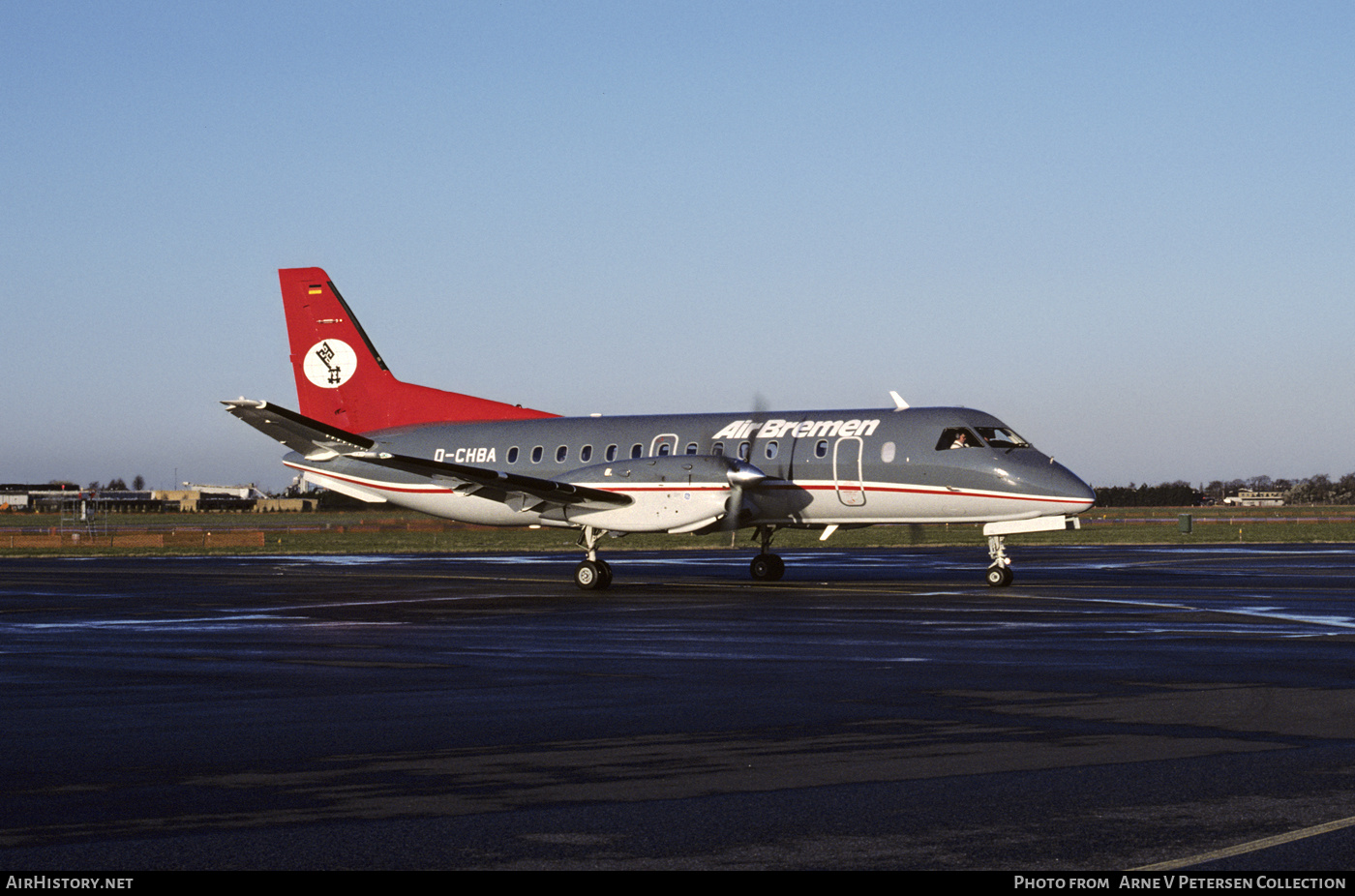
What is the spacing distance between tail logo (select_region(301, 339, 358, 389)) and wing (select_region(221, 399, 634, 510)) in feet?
14.9

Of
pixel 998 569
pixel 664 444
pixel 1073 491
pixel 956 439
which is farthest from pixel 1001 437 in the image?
pixel 664 444

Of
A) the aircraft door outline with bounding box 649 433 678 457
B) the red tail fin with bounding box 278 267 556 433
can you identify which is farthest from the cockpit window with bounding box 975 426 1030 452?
the red tail fin with bounding box 278 267 556 433

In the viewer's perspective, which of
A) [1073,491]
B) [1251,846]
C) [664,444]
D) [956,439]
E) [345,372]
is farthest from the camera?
[345,372]

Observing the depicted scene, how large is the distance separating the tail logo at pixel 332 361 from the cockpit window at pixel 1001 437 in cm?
1680

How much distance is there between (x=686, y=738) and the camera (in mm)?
9820

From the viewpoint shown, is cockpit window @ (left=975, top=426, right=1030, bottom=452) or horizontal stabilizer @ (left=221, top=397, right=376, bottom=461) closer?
cockpit window @ (left=975, top=426, right=1030, bottom=452)

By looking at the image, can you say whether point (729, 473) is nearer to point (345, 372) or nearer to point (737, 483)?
point (737, 483)

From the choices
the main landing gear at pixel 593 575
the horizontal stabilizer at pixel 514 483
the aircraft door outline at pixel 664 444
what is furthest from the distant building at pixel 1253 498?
the main landing gear at pixel 593 575

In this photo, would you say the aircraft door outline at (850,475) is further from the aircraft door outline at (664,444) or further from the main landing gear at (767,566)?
the aircraft door outline at (664,444)

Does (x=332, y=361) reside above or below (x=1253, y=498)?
above

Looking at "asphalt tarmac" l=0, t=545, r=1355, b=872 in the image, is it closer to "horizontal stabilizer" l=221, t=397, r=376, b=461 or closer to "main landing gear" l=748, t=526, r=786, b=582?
"horizontal stabilizer" l=221, t=397, r=376, b=461

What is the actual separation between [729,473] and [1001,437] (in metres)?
5.65

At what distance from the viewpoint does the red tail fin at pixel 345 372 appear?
36.0m

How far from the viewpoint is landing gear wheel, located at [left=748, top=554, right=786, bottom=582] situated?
30234mm
